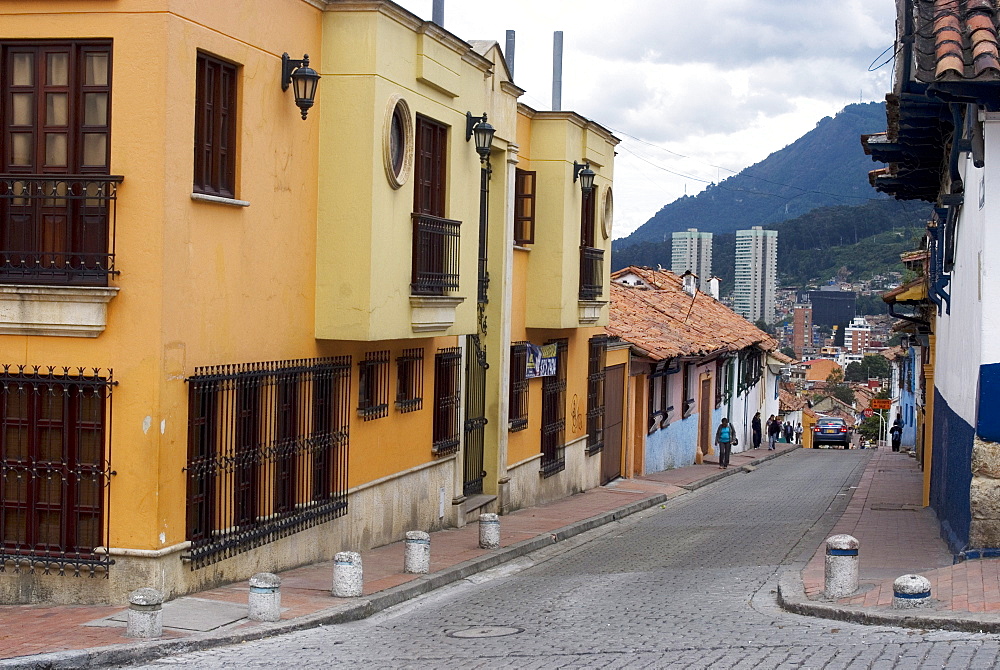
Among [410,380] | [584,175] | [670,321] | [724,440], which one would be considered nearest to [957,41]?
[410,380]

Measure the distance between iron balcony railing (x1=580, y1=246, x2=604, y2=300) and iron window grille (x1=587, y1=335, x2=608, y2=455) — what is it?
66.7 inches

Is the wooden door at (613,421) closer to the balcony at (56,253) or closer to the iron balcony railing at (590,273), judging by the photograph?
the iron balcony railing at (590,273)

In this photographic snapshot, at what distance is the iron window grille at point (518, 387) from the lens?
1925 cm

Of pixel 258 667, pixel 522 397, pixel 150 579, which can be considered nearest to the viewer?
pixel 258 667

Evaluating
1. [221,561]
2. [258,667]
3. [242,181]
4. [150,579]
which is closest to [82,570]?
[150,579]

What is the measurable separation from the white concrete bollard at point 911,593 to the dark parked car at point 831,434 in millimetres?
49286

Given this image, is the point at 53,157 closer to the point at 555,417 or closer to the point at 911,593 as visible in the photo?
the point at 911,593

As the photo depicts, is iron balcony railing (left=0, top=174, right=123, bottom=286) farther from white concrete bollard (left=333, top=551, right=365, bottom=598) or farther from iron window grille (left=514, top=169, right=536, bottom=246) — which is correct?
iron window grille (left=514, top=169, right=536, bottom=246)

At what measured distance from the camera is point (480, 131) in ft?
50.1

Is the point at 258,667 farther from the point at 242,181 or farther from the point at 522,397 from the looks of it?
the point at 522,397

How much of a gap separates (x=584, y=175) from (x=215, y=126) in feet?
33.6

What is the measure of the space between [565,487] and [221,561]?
1206 centimetres

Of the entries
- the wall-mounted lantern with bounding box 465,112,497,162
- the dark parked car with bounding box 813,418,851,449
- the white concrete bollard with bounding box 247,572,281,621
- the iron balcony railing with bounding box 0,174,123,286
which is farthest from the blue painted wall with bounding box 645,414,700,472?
the dark parked car with bounding box 813,418,851,449

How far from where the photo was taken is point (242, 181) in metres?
11.0
